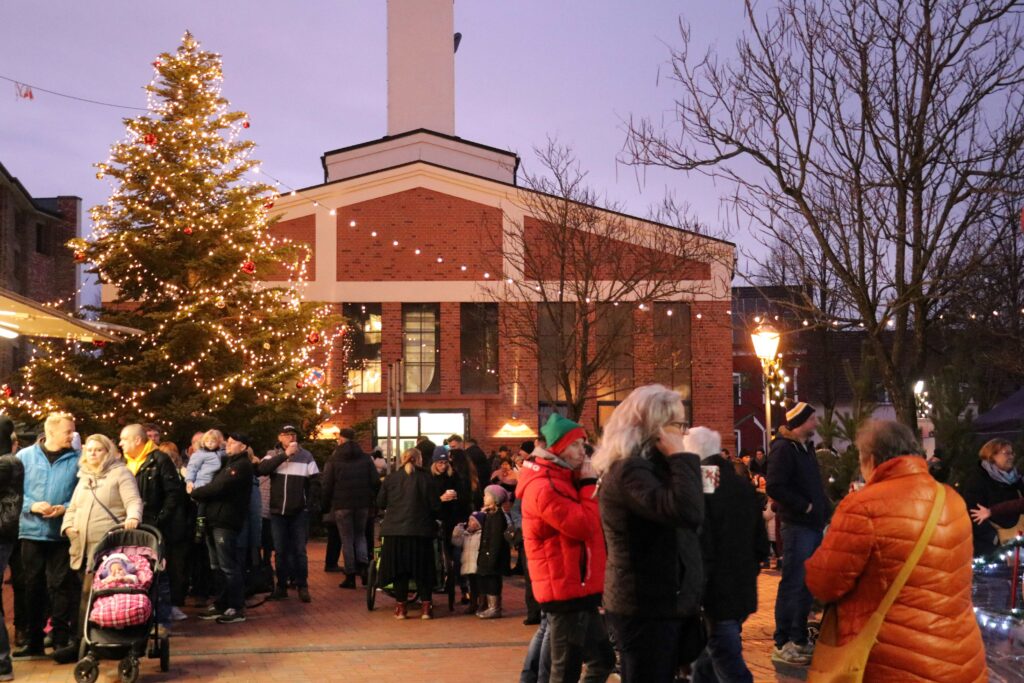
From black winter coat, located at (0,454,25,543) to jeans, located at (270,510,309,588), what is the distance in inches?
214

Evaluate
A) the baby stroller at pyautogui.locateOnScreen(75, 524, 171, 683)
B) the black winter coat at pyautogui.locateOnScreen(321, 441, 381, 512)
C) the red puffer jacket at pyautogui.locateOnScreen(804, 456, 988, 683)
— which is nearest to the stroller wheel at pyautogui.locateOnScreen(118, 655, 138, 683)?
the baby stroller at pyautogui.locateOnScreen(75, 524, 171, 683)

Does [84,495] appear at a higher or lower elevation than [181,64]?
lower

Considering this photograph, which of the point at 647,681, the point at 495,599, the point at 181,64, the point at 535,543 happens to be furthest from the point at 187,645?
the point at 181,64

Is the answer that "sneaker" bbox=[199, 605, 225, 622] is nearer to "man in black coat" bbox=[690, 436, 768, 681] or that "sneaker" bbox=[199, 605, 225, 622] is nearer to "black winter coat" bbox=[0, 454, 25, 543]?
"black winter coat" bbox=[0, 454, 25, 543]

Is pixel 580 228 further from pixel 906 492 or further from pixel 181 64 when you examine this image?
pixel 906 492

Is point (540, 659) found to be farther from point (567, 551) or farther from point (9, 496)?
point (9, 496)

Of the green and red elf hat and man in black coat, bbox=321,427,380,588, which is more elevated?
the green and red elf hat

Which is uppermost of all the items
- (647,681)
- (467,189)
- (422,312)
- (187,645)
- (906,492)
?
(467,189)

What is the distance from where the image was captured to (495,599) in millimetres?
13398

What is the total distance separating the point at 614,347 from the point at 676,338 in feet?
24.7

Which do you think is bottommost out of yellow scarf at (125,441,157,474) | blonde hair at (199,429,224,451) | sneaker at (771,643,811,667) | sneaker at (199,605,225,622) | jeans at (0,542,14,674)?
sneaker at (199,605,225,622)

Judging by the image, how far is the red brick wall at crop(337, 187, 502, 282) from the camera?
113 ft

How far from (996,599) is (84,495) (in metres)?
9.01

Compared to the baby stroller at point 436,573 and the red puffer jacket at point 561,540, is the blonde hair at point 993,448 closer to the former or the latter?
the red puffer jacket at point 561,540
